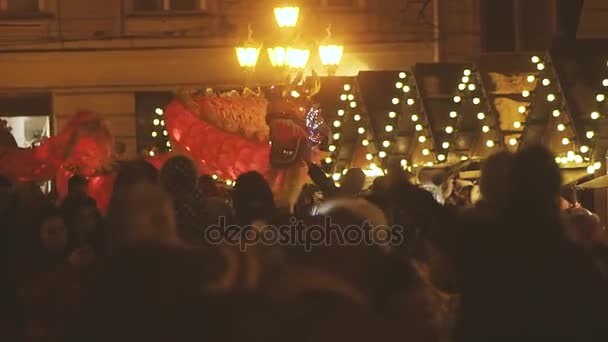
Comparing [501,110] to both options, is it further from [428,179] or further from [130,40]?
[130,40]

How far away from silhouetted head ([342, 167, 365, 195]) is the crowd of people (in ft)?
12.8

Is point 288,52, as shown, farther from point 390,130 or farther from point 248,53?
point 248,53

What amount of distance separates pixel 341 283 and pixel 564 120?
1005 centimetres

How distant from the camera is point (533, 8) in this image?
2462 cm

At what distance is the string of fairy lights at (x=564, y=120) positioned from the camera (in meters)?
15.5

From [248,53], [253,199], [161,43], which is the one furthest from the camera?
[161,43]

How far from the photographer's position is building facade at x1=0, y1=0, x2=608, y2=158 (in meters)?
23.9

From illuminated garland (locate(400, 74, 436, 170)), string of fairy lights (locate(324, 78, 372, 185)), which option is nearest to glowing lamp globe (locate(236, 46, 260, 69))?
string of fairy lights (locate(324, 78, 372, 185))

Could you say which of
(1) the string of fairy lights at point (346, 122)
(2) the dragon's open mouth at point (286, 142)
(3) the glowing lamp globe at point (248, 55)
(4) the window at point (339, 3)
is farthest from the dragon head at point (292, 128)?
(4) the window at point (339, 3)

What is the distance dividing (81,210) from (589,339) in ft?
15.0

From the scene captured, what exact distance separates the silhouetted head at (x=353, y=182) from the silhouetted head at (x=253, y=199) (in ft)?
6.48

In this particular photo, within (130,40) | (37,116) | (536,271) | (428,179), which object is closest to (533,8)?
(130,40)

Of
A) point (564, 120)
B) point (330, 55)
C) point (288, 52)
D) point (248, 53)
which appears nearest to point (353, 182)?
point (564, 120)

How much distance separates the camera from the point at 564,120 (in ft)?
51.5
